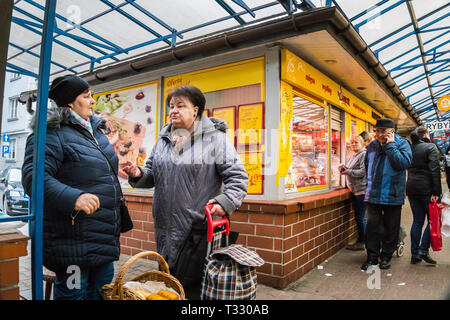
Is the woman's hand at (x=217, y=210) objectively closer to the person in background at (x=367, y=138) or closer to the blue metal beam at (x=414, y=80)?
the person in background at (x=367, y=138)

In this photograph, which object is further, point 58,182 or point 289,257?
point 289,257

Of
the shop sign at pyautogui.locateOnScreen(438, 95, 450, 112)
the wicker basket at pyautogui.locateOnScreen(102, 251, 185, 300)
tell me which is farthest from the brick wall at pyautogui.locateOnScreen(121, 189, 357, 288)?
the shop sign at pyautogui.locateOnScreen(438, 95, 450, 112)

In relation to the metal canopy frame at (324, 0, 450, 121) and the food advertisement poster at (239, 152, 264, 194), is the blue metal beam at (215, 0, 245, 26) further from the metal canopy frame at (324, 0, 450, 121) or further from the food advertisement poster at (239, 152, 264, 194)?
the food advertisement poster at (239, 152, 264, 194)

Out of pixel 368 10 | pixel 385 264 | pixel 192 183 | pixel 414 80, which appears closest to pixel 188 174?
pixel 192 183

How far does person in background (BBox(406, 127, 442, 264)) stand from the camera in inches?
179

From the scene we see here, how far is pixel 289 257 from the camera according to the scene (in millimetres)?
3879

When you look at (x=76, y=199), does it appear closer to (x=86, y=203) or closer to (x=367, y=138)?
(x=86, y=203)

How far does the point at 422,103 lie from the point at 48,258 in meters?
17.5

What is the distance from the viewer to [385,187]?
→ 4242 mm

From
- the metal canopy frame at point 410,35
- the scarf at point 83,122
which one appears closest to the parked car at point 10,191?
the scarf at point 83,122

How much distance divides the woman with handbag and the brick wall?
2157mm

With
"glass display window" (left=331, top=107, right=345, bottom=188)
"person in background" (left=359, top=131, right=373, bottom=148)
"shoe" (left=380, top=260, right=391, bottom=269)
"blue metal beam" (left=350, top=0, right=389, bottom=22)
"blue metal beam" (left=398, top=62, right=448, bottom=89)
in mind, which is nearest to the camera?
"shoe" (left=380, top=260, right=391, bottom=269)
